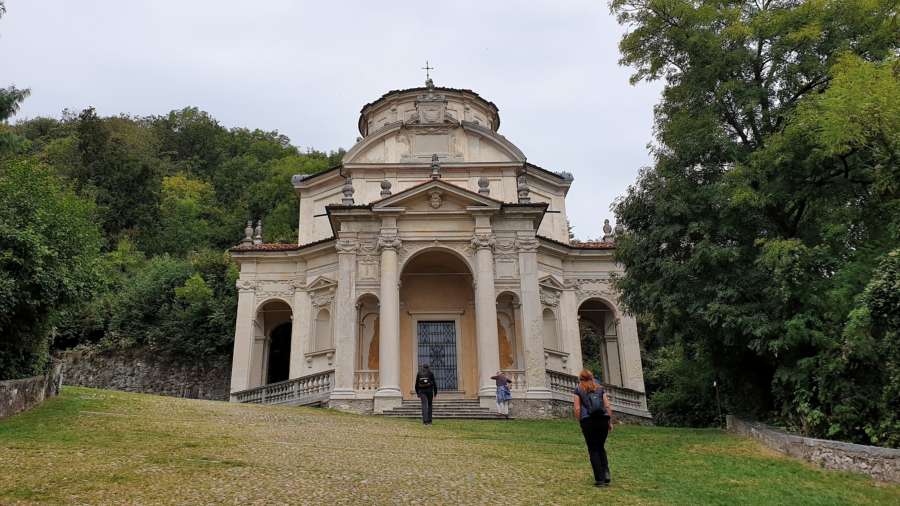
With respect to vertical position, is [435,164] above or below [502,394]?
above

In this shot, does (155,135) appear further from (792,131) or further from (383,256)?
(792,131)

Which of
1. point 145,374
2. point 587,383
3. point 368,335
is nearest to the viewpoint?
point 587,383

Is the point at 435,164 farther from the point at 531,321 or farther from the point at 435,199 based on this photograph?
the point at 531,321

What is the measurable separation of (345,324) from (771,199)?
42.4 feet

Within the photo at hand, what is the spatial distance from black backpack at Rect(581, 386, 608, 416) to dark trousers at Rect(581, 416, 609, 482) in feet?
0.27

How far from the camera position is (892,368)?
978cm

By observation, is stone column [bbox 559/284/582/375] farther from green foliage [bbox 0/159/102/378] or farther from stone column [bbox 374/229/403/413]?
green foliage [bbox 0/159/102/378]

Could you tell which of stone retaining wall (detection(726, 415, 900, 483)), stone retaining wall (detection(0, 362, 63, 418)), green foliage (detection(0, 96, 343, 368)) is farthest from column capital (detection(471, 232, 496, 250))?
stone retaining wall (detection(0, 362, 63, 418))

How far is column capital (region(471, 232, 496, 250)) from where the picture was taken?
70.1 feet

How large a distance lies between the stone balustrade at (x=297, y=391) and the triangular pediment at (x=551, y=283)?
880cm

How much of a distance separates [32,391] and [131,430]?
3635 mm

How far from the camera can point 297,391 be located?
2131cm

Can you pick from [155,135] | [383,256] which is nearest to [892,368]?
[383,256]

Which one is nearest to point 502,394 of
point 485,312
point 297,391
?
point 485,312
